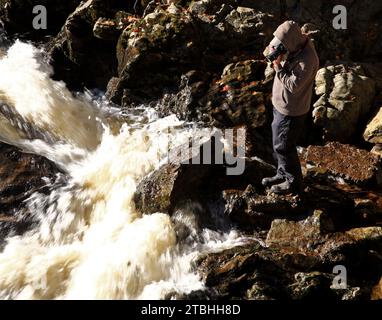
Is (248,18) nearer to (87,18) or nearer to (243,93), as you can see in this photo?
(243,93)

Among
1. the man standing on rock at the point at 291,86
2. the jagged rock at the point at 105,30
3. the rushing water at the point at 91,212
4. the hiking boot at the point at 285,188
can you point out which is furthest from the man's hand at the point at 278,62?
the jagged rock at the point at 105,30

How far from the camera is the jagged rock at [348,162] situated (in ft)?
28.4

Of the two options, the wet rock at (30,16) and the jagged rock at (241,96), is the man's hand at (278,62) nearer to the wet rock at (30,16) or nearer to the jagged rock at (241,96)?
the jagged rock at (241,96)

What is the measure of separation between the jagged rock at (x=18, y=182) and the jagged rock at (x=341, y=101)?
5.38m

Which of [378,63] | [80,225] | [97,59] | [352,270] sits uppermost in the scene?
[97,59]

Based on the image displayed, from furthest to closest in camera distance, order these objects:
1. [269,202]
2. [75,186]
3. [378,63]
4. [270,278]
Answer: [378,63] → [75,186] → [269,202] → [270,278]

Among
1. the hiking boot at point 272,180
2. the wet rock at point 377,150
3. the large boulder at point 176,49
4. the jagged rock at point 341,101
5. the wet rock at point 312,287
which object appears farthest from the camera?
the large boulder at point 176,49

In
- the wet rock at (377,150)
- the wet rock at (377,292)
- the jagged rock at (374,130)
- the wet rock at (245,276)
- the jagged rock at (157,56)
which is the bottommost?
the wet rock at (377,292)

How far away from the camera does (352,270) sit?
6543 mm

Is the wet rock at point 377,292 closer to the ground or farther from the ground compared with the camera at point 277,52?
A: closer to the ground

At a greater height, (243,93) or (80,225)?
(243,93)

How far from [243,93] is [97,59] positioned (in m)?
4.24

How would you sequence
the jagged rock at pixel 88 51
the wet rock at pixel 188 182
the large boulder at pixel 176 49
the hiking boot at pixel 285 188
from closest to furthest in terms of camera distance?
the hiking boot at pixel 285 188
the wet rock at pixel 188 182
the large boulder at pixel 176 49
the jagged rock at pixel 88 51

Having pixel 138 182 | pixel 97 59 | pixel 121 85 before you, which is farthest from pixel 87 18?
pixel 138 182
